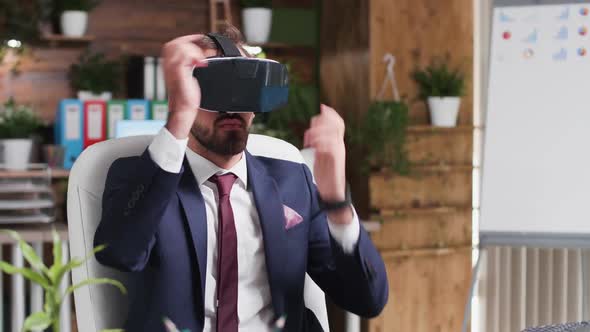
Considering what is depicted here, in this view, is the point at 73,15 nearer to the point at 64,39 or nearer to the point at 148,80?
the point at 64,39

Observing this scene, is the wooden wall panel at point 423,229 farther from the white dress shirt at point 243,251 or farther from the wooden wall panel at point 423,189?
the white dress shirt at point 243,251

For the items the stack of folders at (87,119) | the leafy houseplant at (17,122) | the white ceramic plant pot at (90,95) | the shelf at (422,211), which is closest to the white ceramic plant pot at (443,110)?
the shelf at (422,211)

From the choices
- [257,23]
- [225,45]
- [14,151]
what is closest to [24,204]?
[14,151]

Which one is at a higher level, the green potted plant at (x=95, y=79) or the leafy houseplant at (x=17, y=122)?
the green potted plant at (x=95, y=79)

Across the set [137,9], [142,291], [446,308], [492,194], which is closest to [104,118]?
[137,9]

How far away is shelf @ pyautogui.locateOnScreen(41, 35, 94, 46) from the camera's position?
4.03 m

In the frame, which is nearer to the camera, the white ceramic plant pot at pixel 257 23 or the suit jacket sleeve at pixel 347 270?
the suit jacket sleeve at pixel 347 270

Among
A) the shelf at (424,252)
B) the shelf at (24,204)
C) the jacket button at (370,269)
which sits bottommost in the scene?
the shelf at (424,252)

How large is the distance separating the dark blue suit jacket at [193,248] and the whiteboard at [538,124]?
1.07 metres

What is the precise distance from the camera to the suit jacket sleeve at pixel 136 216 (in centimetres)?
130

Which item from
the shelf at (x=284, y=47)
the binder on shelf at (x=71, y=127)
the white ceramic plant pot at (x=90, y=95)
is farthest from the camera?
the shelf at (x=284, y=47)

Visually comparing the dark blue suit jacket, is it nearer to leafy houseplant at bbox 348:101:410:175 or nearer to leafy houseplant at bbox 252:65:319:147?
leafy houseplant at bbox 348:101:410:175

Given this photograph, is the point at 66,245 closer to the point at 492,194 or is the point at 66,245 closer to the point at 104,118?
the point at 104,118

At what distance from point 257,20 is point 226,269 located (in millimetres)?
2956
